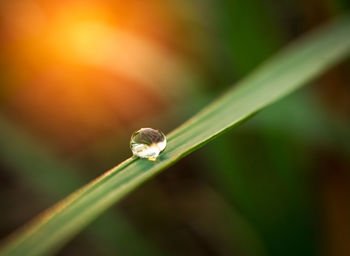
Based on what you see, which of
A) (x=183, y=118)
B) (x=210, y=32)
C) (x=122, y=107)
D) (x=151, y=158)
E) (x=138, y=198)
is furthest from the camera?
(x=122, y=107)

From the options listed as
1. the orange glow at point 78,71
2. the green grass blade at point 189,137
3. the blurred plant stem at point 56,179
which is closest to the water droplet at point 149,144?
the green grass blade at point 189,137

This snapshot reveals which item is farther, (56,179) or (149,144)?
(56,179)

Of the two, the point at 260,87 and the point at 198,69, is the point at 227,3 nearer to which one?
the point at 260,87

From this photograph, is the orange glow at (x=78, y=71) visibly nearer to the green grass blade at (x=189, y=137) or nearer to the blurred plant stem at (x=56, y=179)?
the blurred plant stem at (x=56, y=179)

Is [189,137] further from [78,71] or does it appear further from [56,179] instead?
[78,71]

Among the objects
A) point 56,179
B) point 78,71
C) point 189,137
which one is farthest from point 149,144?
point 78,71

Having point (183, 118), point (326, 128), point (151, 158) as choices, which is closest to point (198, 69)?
point (183, 118)
